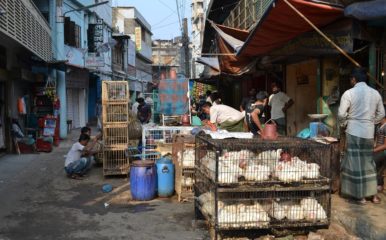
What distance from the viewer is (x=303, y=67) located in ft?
37.2

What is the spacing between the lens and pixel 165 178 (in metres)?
A: 8.71

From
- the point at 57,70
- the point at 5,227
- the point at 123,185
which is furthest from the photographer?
the point at 57,70

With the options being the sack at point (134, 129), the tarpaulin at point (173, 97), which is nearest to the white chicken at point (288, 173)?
the sack at point (134, 129)

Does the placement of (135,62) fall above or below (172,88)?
above

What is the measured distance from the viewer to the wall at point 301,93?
10.8 m

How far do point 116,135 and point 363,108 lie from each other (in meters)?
6.27

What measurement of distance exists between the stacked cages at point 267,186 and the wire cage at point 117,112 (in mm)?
5503

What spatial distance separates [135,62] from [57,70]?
87.8ft

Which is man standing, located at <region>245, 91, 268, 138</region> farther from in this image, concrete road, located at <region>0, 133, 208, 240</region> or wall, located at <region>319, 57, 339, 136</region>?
concrete road, located at <region>0, 133, 208, 240</region>

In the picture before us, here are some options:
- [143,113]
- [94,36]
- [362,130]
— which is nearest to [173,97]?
[143,113]

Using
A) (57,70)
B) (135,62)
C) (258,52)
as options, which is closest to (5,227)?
(258,52)

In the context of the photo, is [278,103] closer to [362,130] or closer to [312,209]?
[362,130]

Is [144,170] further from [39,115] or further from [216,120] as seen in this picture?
[39,115]

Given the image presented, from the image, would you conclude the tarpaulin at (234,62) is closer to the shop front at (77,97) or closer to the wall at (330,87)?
the wall at (330,87)
